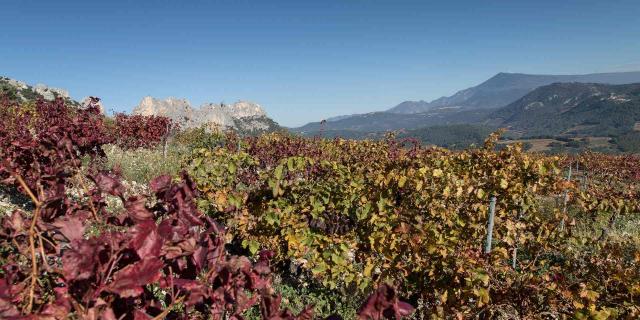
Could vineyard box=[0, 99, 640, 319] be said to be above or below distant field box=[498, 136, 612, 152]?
above

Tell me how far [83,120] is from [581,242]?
8948mm

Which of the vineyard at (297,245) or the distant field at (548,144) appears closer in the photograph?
the vineyard at (297,245)

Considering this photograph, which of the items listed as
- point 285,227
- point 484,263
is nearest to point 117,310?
point 484,263

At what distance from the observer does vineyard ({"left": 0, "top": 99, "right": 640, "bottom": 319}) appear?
47.0 inches

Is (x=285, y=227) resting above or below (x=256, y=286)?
below

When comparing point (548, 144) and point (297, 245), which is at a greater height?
point (297, 245)

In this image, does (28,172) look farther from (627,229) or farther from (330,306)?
(627,229)

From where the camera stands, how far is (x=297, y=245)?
4984 mm

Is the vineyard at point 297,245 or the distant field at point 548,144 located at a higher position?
the vineyard at point 297,245

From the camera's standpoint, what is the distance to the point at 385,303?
1.13 m

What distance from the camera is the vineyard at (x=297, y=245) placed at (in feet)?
3.92

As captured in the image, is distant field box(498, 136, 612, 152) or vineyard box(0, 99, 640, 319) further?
distant field box(498, 136, 612, 152)

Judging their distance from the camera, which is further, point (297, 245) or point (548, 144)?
point (548, 144)

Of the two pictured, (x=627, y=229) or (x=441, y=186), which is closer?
(x=441, y=186)
